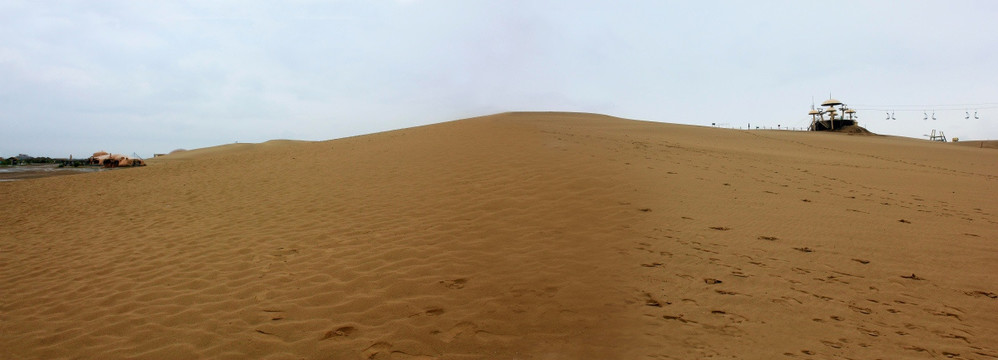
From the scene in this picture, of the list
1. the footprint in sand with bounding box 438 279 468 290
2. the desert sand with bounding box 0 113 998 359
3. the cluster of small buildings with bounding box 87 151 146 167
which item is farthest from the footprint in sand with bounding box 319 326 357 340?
the cluster of small buildings with bounding box 87 151 146 167

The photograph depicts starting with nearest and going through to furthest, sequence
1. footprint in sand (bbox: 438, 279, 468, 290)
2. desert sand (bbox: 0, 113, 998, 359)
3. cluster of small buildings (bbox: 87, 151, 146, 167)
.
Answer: desert sand (bbox: 0, 113, 998, 359) < footprint in sand (bbox: 438, 279, 468, 290) < cluster of small buildings (bbox: 87, 151, 146, 167)

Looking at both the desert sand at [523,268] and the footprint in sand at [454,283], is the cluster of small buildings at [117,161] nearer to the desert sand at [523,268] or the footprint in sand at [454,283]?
the desert sand at [523,268]

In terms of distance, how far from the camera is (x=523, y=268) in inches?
211

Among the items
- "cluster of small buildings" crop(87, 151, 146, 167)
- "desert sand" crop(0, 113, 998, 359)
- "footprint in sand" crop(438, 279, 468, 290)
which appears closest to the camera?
"desert sand" crop(0, 113, 998, 359)

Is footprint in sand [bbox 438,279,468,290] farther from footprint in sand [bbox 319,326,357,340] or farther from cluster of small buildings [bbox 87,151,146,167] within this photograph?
cluster of small buildings [bbox 87,151,146,167]

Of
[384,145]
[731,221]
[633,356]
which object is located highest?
[384,145]

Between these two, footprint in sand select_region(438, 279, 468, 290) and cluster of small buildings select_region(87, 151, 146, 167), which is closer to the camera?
footprint in sand select_region(438, 279, 468, 290)

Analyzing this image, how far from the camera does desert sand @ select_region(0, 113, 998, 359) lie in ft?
12.8

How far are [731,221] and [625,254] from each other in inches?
96.7

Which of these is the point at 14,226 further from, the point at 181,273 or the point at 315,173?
the point at 181,273

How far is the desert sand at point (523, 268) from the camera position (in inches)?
153

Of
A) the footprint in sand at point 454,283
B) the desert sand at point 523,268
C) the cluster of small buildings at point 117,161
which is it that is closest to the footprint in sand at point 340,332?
the desert sand at point 523,268

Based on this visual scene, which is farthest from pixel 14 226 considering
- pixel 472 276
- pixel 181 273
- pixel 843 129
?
pixel 843 129

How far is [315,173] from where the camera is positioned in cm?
1336
